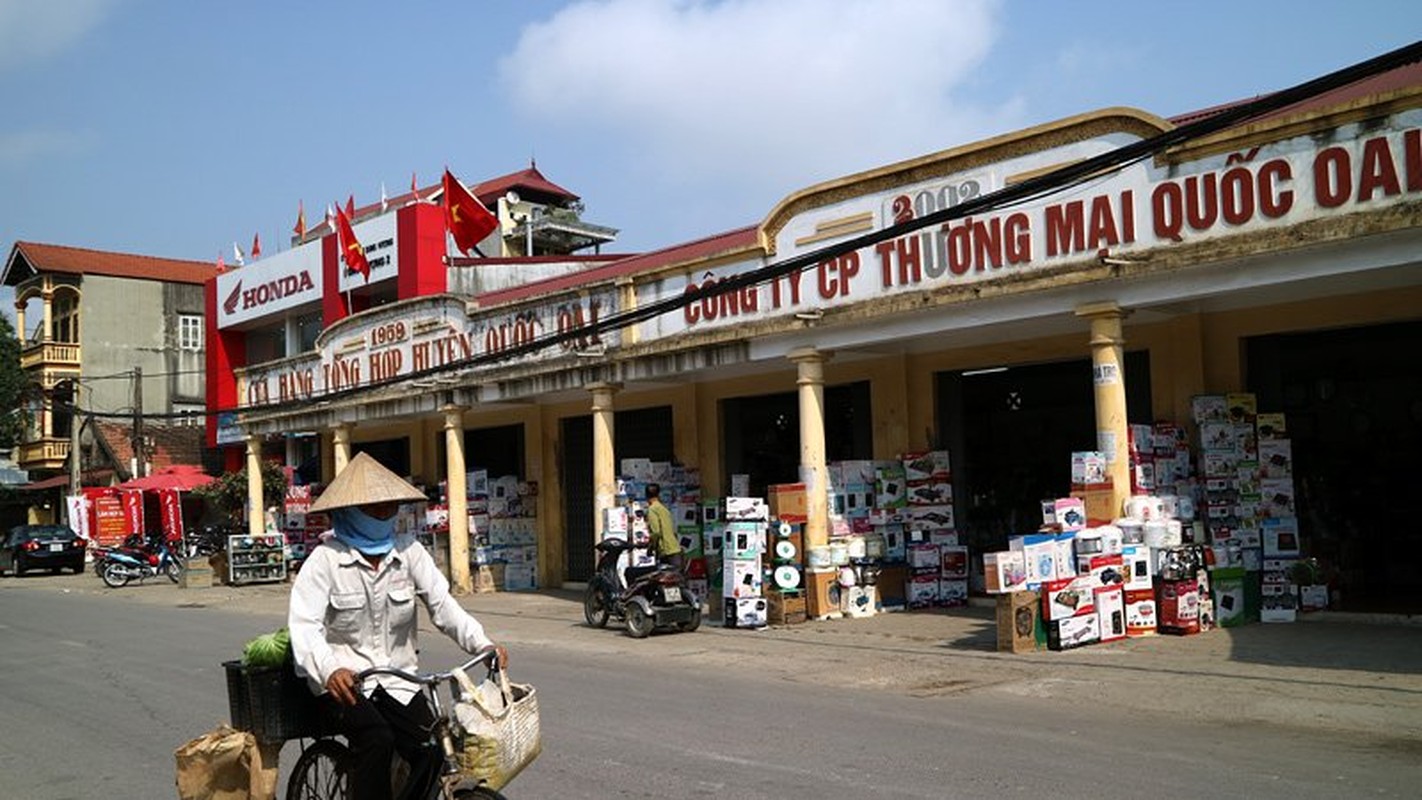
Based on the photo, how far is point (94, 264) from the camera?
48188 mm

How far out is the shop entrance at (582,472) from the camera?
75.3ft

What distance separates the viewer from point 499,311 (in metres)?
22.4

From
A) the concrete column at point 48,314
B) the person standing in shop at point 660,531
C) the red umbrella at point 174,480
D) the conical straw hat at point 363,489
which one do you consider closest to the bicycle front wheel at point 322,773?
the conical straw hat at point 363,489

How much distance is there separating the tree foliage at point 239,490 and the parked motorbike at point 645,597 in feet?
66.2

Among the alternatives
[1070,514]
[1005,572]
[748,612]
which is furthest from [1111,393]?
[748,612]

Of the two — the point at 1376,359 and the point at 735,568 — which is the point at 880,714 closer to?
the point at 735,568

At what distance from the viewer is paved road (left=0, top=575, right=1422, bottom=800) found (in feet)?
23.9

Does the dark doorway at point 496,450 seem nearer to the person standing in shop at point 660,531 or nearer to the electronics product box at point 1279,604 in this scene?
the person standing in shop at point 660,531

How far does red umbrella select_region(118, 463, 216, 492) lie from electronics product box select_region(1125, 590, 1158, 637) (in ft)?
95.1

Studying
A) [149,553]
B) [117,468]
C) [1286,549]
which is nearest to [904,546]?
[1286,549]

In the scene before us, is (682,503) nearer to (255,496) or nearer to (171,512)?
(255,496)

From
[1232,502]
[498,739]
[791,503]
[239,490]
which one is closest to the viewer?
[498,739]

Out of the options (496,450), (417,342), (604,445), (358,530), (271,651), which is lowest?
(271,651)

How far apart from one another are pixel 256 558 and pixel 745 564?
55.2 feet
